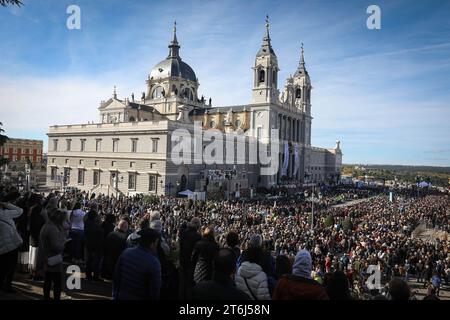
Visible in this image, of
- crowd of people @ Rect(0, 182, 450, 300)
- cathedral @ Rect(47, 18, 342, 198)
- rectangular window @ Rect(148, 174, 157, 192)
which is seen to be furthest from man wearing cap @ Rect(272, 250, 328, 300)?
rectangular window @ Rect(148, 174, 157, 192)

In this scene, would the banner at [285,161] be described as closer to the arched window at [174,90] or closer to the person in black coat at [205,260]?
the arched window at [174,90]

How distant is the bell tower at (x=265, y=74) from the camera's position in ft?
192

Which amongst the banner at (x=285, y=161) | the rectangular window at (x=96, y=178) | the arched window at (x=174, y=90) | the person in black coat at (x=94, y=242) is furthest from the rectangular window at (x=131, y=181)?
the person in black coat at (x=94, y=242)

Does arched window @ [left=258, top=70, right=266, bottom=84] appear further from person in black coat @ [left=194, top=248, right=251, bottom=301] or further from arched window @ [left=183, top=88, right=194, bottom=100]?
person in black coat @ [left=194, top=248, right=251, bottom=301]

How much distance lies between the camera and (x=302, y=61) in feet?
251

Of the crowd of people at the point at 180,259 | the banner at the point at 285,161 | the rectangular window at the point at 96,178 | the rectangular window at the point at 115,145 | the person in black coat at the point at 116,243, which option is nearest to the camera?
the crowd of people at the point at 180,259

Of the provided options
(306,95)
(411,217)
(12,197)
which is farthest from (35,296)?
(306,95)

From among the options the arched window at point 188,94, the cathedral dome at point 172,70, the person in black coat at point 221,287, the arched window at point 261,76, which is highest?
the cathedral dome at point 172,70

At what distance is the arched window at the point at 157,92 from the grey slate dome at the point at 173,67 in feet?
6.79

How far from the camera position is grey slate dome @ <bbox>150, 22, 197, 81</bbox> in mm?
64750

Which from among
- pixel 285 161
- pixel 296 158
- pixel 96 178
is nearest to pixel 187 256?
pixel 96 178

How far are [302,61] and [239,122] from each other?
24823mm

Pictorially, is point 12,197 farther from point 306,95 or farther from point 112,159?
point 306,95
